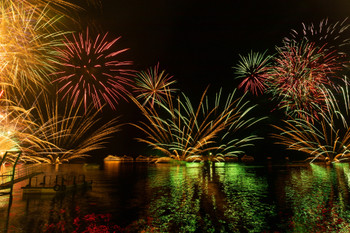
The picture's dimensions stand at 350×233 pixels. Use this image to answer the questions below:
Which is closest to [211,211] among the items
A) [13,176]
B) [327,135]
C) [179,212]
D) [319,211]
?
[179,212]

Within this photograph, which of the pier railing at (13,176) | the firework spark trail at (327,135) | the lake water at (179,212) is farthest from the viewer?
the firework spark trail at (327,135)

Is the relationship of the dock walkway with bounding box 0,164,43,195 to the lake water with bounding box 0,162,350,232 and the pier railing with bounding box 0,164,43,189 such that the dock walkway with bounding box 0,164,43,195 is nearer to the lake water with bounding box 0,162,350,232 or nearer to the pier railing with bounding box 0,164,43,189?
the pier railing with bounding box 0,164,43,189

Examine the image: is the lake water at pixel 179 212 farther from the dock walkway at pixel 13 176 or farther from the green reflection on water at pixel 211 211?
the dock walkway at pixel 13 176

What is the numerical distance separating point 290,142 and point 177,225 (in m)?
89.7

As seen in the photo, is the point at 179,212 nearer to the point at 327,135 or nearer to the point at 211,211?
the point at 211,211

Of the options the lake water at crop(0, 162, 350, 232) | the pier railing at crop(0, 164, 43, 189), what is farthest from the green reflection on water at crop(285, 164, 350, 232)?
the pier railing at crop(0, 164, 43, 189)

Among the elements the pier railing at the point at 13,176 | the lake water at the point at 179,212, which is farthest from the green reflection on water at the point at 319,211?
the pier railing at the point at 13,176

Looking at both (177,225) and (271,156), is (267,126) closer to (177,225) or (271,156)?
(271,156)

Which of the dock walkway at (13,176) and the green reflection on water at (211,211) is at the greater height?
the dock walkway at (13,176)

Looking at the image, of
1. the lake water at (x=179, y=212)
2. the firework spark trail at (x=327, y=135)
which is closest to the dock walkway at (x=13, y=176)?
the lake water at (x=179, y=212)

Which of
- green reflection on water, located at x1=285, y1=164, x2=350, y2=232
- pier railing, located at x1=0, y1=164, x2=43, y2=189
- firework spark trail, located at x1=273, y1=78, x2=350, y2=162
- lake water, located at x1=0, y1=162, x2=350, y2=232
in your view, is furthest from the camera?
firework spark trail, located at x1=273, y1=78, x2=350, y2=162

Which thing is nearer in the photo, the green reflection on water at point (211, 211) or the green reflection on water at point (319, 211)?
the green reflection on water at point (319, 211)

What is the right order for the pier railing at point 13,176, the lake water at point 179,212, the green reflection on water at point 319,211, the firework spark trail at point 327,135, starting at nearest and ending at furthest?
the green reflection on water at point 319,211 < the lake water at point 179,212 < the pier railing at point 13,176 < the firework spark trail at point 327,135

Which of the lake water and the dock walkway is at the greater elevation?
the dock walkway
